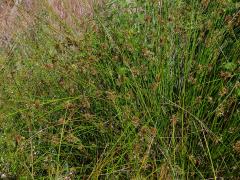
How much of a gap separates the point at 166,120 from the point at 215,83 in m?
0.33

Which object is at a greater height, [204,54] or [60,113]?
[204,54]

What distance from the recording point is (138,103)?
2533 millimetres

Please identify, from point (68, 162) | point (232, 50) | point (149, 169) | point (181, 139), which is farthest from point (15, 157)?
point (232, 50)

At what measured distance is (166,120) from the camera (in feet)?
8.19

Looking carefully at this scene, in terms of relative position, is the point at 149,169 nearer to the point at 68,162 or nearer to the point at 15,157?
the point at 68,162

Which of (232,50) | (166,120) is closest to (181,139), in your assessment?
(166,120)

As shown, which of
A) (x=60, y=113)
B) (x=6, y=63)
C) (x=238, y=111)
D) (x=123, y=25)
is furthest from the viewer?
(x=6, y=63)

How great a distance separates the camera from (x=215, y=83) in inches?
101

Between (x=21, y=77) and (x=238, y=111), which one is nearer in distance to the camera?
(x=238, y=111)

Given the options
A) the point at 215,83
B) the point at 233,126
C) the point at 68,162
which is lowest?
the point at 68,162

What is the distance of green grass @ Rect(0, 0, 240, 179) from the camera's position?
2.38 m

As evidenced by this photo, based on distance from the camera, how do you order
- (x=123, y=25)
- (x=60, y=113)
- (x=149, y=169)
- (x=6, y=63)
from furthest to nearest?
(x=6, y=63) < (x=123, y=25) < (x=60, y=113) < (x=149, y=169)

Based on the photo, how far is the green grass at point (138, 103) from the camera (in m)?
2.38

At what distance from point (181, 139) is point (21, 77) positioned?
127 centimetres
